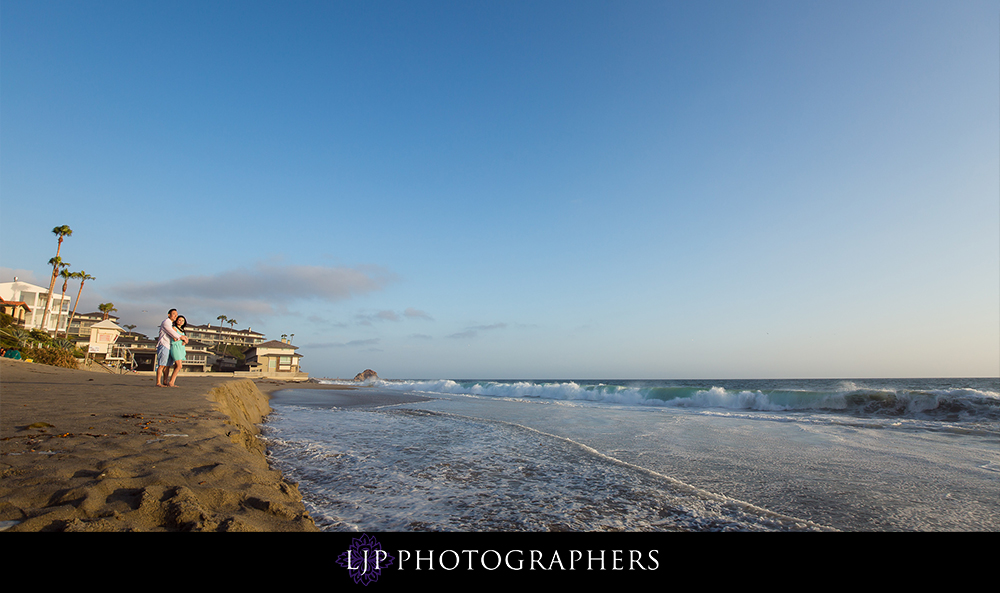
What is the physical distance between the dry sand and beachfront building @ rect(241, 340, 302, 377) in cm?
5889

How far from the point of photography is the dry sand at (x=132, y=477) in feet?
8.78

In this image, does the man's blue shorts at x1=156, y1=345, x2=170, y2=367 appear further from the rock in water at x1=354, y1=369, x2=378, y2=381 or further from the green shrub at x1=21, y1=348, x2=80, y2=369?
the rock in water at x1=354, y1=369, x2=378, y2=381

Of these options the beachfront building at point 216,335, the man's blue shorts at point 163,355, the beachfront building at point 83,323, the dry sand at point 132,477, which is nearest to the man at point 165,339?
the man's blue shorts at point 163,355

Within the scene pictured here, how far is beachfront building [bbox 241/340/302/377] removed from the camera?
5988cm

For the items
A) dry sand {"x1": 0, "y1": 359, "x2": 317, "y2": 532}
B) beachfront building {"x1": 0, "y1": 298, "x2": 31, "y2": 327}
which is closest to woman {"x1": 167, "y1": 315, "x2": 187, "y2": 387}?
dry sand {"x1": 0, "y1": 359, "x2": 317, "y2": 532}
